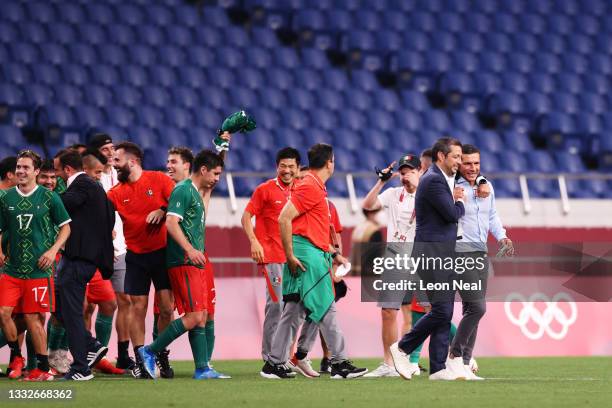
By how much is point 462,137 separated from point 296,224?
40.2ft

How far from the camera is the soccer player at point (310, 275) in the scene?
35.9ft

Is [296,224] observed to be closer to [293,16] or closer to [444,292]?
[444,292]

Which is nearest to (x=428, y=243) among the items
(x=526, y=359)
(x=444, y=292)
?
(x=444, y=292)

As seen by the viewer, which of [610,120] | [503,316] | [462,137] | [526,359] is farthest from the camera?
[610,120]

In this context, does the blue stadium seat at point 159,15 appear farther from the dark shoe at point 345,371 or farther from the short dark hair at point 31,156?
the dark shoe at point 345,371

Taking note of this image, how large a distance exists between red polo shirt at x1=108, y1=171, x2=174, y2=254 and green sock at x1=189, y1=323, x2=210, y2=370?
108cm

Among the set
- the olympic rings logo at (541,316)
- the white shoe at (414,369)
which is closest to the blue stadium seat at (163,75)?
the olympic rings logo at (541,316)

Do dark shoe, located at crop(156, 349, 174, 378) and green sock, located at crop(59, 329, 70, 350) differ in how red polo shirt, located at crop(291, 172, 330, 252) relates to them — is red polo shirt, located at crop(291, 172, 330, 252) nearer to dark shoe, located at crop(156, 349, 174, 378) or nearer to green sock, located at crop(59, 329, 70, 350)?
dark shoe, located at crop(156, 349, 174, 378)

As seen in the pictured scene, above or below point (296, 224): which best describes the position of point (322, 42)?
above

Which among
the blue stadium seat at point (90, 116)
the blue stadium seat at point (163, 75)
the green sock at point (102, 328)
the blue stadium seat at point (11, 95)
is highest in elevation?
the blue stadium seat at point (163, 75)

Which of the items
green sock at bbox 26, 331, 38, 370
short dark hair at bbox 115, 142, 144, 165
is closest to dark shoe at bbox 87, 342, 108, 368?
green sock at bbox 26, 331, 38, 370

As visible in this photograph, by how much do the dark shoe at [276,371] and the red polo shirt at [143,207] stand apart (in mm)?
1597

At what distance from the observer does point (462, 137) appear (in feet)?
75.0

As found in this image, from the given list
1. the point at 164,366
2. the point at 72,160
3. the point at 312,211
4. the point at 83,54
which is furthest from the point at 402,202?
the point at 83,54
